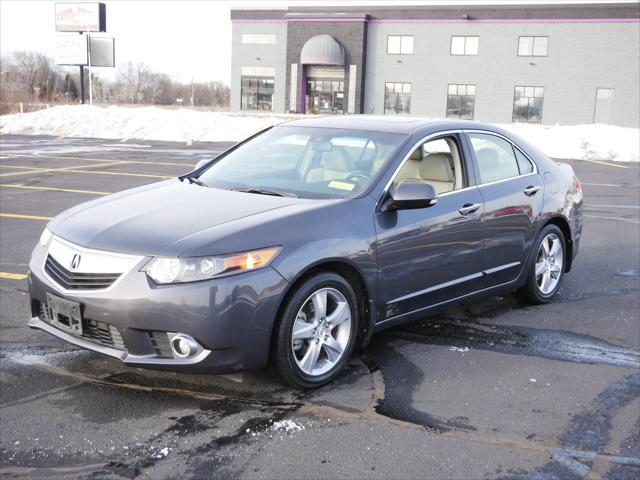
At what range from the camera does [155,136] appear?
29672mm

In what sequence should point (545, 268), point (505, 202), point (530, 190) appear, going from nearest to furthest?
1. point (505, 202)
2. point (530, 190)
3. point (545, 268)

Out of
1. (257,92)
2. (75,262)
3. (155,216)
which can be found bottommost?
(75,262)

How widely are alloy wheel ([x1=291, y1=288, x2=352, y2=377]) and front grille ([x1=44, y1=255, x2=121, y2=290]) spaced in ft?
3.50

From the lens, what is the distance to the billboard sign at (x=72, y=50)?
4622 cm

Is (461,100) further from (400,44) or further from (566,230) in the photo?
(566,230)

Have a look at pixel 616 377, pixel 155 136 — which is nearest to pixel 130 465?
pixel 616 377

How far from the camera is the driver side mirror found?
4508mm

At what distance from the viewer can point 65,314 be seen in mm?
4004

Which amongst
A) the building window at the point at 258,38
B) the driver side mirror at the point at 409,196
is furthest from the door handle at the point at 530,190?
the building window at the point at 258,38

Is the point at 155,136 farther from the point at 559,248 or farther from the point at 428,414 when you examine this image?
the point at 428,414

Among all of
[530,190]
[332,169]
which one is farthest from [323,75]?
[332,169]

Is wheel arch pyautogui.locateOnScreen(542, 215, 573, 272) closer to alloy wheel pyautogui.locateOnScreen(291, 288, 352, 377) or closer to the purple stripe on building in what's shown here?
alloy wheel pyautogui.locateOnScreen(291, 288, 352, 377)

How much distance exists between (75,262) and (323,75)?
53.5 m

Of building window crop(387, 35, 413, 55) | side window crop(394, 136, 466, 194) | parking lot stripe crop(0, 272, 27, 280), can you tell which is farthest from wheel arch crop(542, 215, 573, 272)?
building window crop(387, 35, 413, 55)
